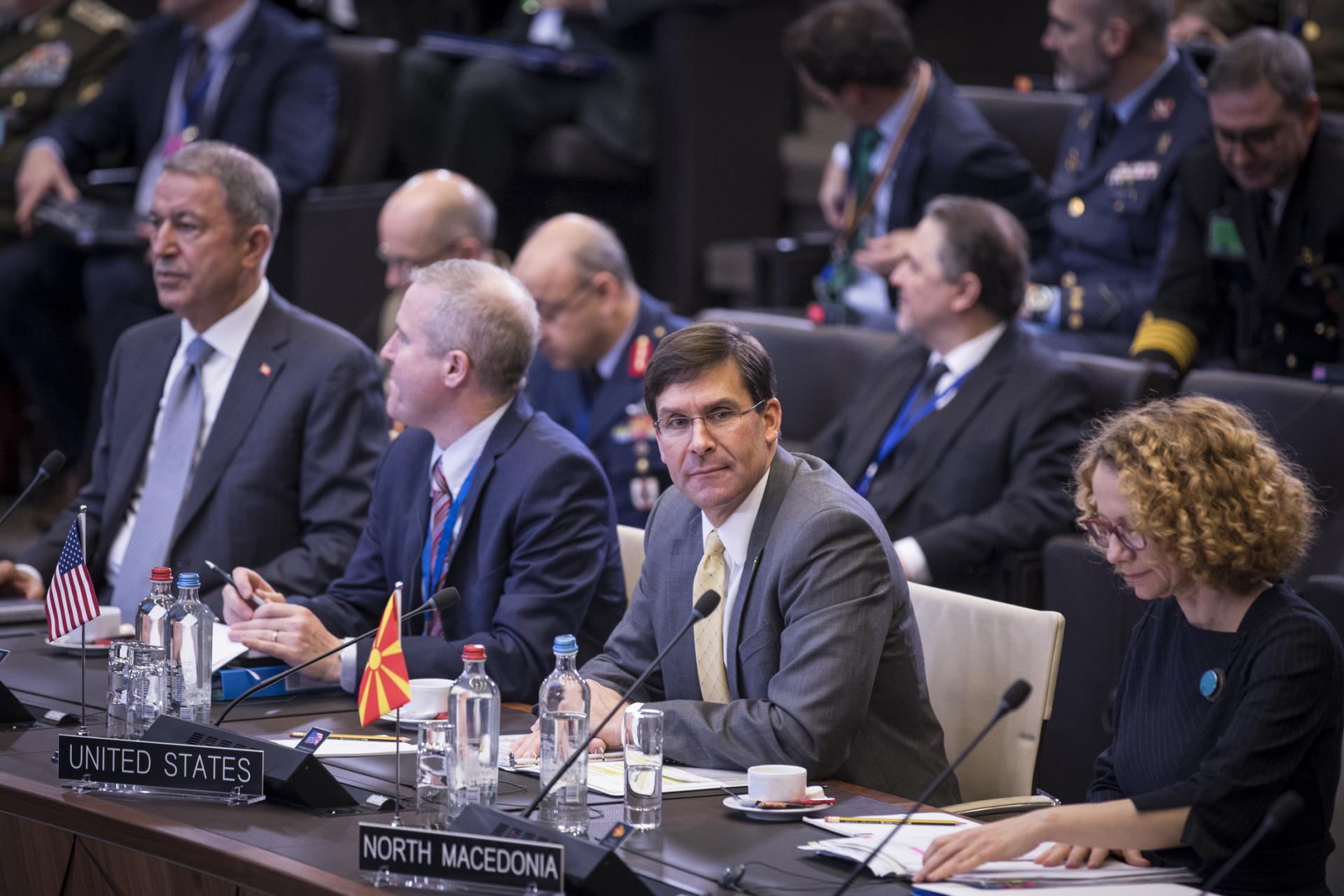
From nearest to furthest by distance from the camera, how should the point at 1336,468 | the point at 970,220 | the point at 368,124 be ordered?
1. the point at 1336,468
2. the point at 970,220
3. the point at 368,124

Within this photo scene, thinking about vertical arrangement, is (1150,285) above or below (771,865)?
above

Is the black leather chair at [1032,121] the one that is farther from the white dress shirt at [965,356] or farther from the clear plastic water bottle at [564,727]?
the clear plastic water bottle at [564,727]

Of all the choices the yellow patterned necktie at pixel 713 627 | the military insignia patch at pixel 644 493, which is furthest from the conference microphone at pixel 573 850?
the military insignia patch at pixel 644 493

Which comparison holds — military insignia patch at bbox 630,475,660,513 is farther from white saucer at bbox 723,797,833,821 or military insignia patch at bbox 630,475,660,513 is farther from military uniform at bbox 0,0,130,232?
military uniform at bbox 0,0,130,232

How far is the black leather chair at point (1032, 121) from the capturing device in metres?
5.67

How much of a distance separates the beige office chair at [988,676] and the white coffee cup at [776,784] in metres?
0.39

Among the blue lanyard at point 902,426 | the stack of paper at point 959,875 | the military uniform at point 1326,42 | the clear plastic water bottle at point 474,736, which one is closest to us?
the stack of paper at point 959,875

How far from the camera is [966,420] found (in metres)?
3.98

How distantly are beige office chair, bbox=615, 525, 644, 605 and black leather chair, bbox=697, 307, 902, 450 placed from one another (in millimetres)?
1335

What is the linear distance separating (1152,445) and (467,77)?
15.6 feet

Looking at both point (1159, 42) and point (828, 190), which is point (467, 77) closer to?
point (828, 190)

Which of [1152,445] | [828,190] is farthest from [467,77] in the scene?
[1152,445]

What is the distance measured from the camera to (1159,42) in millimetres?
4707

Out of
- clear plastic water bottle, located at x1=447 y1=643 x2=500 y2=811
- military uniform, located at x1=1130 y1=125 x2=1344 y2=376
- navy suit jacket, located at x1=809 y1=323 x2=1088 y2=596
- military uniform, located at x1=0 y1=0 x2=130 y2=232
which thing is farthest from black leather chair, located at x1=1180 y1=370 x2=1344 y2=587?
military uniform, located at x1=0 y1=0 x2=130 y2=232
